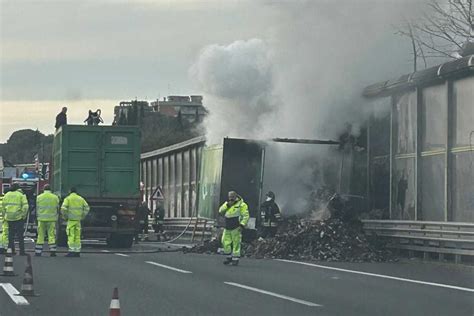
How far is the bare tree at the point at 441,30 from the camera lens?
96.2 ft

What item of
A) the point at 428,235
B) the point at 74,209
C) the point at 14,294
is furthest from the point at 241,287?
the point at 74,209

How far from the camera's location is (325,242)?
75.3 feet

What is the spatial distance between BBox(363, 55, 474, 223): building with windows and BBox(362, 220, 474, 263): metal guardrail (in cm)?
104

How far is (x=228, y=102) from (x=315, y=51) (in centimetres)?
423

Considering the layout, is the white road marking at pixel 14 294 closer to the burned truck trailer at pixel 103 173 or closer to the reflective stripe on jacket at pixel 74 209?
the reflective stripe on jacket at pixel 74 209

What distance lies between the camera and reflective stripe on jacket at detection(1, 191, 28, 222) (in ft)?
70.9

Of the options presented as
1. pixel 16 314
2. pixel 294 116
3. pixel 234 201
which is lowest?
pixel 16 314

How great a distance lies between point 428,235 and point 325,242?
2571 mm

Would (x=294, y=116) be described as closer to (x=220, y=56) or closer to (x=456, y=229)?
(x=220, y=56)

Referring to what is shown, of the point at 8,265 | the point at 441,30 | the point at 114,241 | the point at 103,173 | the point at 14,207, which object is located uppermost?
the point at 441,30

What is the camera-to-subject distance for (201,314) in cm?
1150

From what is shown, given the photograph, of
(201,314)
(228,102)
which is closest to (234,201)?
(201,314)

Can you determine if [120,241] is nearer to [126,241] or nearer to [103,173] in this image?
[126,241]

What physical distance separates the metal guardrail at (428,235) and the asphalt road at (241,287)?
1.34 feet
